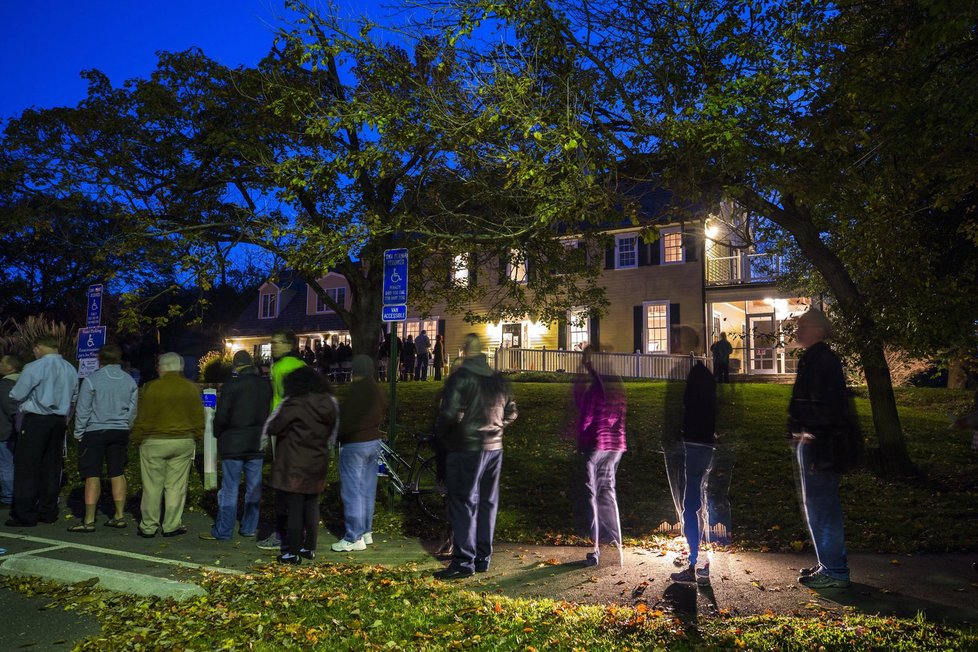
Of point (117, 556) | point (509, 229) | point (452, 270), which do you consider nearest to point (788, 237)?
point (452, 270)

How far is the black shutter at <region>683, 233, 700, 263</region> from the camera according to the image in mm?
28719

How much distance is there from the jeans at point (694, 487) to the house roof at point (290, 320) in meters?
36.7

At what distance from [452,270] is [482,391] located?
1043 cm

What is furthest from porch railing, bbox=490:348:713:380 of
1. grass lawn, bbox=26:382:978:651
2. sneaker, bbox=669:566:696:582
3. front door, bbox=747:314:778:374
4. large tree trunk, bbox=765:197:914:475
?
sneaker, bbox=669:566:696:582

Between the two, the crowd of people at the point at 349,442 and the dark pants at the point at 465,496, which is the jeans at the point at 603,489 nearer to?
the crowd of people at the point at 349,442

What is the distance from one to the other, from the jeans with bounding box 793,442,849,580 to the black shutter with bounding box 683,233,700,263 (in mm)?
23397

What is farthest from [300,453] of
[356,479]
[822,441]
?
[822,441]

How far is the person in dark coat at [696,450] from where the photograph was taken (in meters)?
6.30

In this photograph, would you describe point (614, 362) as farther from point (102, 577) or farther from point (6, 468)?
point (102, 577)

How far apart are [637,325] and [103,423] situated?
2382 cm

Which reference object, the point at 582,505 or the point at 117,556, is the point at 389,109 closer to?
the point at 582,505

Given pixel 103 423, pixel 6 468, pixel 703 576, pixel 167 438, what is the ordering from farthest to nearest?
pixel 6 468, pixel 103 423, pixel 167 438, pixel 703 576

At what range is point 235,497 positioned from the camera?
27.7ft

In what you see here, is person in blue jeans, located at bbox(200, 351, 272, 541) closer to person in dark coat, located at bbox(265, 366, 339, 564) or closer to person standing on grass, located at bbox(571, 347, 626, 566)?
person in dark coat, located at bbox(265, 366, 339, 564)
